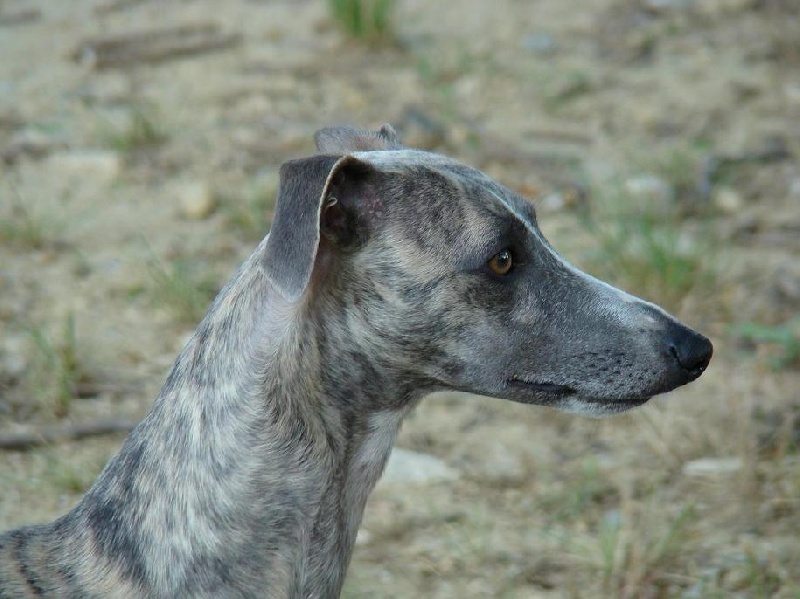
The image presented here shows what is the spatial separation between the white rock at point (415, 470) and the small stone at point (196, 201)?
84.2 inches

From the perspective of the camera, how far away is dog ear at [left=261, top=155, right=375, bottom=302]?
8.82ft

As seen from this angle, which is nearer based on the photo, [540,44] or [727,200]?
[727,200]

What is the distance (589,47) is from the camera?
25.6 ft

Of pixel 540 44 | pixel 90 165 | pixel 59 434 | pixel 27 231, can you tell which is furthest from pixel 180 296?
pixel 540 44

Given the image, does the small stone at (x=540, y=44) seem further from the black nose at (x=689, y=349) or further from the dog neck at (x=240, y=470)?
the dog neck at (x=240, y=470)

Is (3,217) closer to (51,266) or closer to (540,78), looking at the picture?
(51,266)

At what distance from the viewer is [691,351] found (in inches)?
118

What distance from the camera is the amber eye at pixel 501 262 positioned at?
3.00 meters

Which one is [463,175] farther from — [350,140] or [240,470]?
[240,470]

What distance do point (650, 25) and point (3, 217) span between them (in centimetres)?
429

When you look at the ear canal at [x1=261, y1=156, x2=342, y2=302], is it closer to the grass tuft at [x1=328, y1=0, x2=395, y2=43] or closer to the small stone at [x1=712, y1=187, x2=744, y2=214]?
the small stone at [x1=712, y1=187, x2=744, y2=214]

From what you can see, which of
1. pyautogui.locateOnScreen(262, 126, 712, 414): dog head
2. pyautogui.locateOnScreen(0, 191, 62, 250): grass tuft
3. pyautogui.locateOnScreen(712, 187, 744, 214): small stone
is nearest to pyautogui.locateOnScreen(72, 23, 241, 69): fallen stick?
pyautogui.locateOnScreen(0, 191, 62, 250): grass tuft

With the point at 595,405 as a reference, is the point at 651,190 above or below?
below

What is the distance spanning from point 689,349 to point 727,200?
10.5ft
